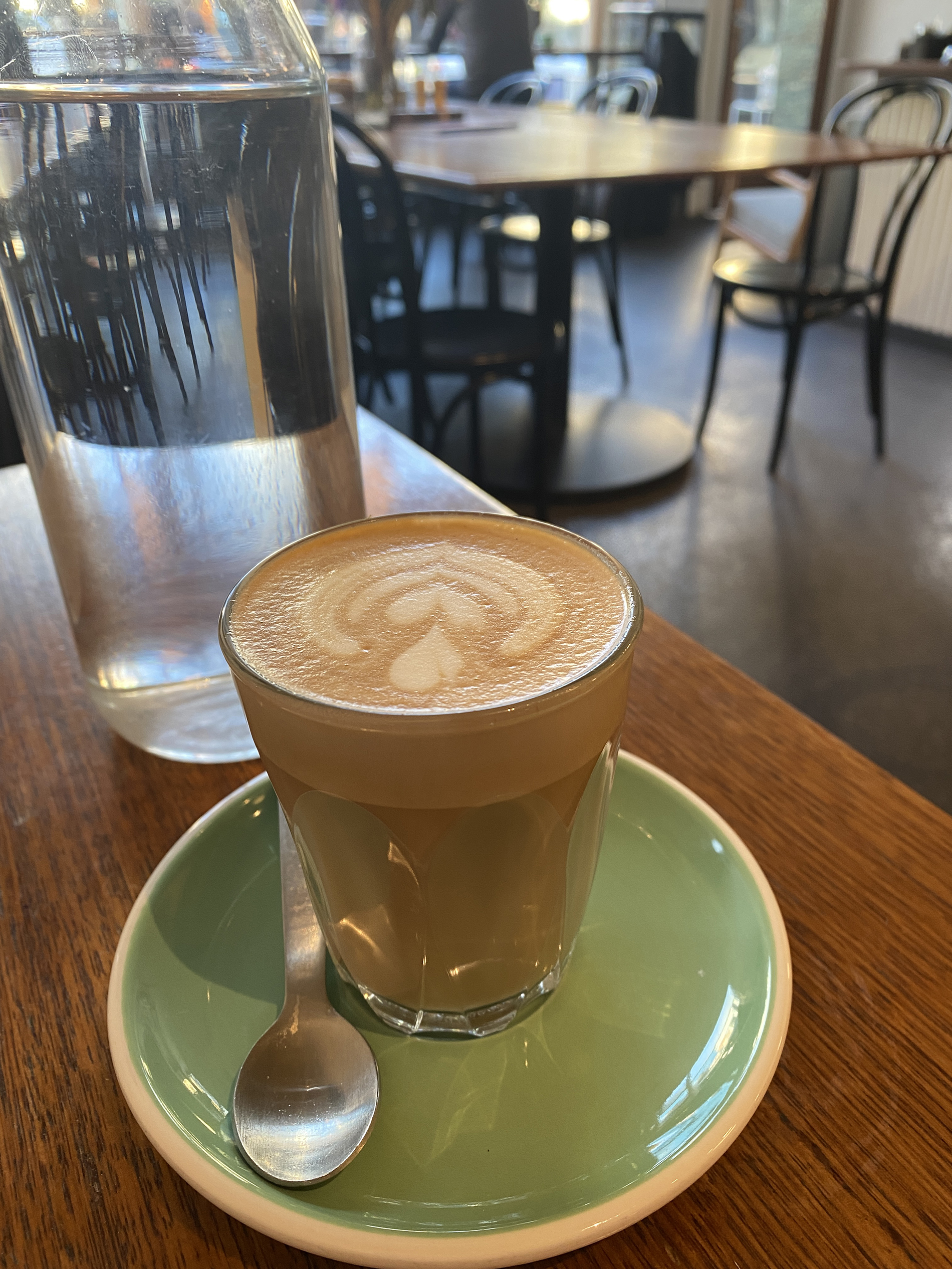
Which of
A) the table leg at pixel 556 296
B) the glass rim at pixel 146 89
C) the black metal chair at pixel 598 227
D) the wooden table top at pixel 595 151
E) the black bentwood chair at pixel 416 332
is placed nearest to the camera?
the glass rim at pixel 146 89

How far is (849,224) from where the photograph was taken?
2139 mm

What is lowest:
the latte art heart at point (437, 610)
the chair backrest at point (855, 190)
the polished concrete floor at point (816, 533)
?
the polished concrete floor at point (816, 533)

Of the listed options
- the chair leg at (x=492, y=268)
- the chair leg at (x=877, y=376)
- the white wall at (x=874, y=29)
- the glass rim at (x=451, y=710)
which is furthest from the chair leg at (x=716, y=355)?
the glass rim at (x=451, y=710)

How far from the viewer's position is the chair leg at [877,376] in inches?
88.5

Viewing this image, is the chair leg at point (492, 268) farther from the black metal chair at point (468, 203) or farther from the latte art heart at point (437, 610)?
the latte art heart at point (437, 610)

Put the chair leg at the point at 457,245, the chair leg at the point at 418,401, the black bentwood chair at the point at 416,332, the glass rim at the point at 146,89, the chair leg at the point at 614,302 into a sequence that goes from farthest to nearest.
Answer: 1. the chair leg at the point at 457,245
2. the chair leg at the point at 614,302
3. the chair leg at the point at 418,401
4. the black bentwood chair at the point at 416,332
5. the glass rim at the point at 146,89

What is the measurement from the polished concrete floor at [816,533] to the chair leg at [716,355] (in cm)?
5

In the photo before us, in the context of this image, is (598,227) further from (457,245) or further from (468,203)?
(457,245)

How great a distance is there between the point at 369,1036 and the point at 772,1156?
134 mm

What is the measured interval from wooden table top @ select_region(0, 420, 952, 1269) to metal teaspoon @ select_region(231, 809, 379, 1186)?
27 mm

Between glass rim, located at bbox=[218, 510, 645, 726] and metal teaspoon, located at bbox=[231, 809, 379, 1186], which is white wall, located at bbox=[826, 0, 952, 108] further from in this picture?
metal teaspoon, located at bbox=[231, 809, 379, 1186]

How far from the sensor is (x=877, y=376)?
7.62 ft

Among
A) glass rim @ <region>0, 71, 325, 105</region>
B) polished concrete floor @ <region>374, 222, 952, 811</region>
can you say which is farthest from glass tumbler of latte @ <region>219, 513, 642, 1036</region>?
polished concrete floor @ <region>374, 222, 952, 811</region>

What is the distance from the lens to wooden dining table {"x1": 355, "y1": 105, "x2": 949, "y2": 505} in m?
1.57
